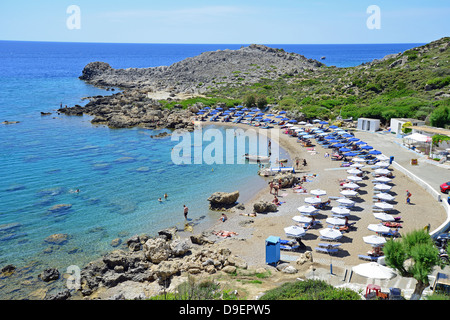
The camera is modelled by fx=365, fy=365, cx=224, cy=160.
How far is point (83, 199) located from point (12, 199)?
5592 mm

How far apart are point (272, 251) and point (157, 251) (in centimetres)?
639

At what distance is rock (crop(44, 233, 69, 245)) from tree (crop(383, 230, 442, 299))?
62.1 ft

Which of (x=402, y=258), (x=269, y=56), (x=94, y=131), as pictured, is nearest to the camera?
(x=402, y=258)

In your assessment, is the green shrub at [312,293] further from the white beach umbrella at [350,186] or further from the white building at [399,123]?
the white building at [399,123]

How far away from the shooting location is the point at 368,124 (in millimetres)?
46156

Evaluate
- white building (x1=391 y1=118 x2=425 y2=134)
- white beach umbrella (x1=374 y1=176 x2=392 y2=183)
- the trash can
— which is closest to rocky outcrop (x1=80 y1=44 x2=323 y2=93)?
white building (x1=391 y1=118 x2=425 y2=134)

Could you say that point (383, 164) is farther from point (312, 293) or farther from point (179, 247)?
point (312, 293)

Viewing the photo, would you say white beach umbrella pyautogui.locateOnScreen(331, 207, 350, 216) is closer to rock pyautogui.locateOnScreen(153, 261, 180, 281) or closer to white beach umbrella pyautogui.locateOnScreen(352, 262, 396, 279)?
white beach umbrella pyautogui.locateOnScreen(352, 262, 396, 279)

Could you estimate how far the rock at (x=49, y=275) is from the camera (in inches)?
733

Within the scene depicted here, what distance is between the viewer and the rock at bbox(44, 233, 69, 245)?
2294 cm
